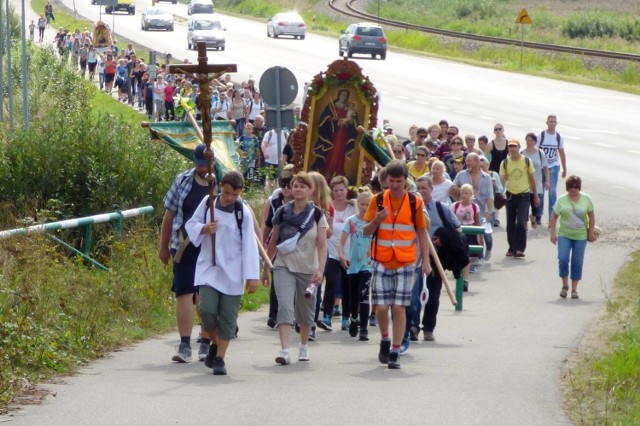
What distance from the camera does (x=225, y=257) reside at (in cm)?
999

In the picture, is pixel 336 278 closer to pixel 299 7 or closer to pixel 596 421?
pixel 596 421

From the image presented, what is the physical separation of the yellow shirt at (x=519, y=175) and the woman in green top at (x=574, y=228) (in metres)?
3.33

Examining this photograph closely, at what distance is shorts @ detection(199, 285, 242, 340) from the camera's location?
1002cm

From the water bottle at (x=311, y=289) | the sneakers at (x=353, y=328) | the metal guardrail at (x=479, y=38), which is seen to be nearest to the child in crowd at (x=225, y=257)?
the water bottle at (x=311, y=289)

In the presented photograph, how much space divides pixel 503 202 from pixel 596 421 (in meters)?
9.61

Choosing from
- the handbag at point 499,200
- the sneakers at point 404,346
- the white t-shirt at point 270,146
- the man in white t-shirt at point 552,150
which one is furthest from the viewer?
the white t-shirt at point 270,146

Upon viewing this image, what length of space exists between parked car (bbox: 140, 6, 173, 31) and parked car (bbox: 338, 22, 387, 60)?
54.4ft

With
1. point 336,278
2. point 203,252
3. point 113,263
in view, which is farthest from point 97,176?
point 203,252

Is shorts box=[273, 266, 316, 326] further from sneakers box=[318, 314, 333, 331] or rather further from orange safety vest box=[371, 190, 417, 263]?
sneakers box=[318, 314, 333, 331]

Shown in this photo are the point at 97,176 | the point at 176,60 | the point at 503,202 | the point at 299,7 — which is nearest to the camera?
the point at 503,202

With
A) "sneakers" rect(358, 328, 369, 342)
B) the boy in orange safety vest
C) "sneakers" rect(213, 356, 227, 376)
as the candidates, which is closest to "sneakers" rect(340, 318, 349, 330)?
"sneakers" rect(358, 328, 369, 342)

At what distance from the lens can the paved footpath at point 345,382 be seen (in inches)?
→ 331

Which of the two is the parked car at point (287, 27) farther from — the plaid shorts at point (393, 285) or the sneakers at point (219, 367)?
the sneakers at point (219, 367)

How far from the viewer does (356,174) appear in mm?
18688
